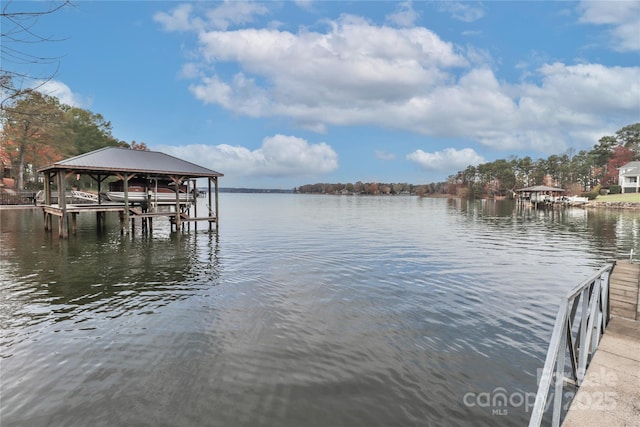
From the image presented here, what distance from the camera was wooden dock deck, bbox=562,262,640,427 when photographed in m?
3.52

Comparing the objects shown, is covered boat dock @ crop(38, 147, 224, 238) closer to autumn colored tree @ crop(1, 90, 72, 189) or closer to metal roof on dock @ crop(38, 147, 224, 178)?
metal roof on dock @ crop(38, 147, 224, 178)

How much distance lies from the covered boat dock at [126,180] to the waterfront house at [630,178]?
3355 inches

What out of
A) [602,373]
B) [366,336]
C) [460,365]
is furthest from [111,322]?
[602,373]

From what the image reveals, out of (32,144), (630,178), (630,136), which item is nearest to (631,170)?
(630,178)

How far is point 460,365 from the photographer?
6.21 metres

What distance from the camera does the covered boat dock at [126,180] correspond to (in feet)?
67.9

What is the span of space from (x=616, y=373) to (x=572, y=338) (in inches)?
23.1

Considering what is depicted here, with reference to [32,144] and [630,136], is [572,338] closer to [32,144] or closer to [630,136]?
[32,144]

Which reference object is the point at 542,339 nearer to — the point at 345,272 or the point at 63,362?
the point at 345,272

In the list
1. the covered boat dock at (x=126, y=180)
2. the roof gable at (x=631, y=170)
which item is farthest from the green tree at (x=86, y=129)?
the roof gable at (x=631, y=170)

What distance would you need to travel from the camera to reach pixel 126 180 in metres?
22.4

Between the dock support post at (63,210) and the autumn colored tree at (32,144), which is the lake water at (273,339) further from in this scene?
the autumn colored tree at (32,144)

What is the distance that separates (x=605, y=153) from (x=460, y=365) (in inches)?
4531

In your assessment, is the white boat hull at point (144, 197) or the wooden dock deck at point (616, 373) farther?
the white boat hull at point (144, 197)
